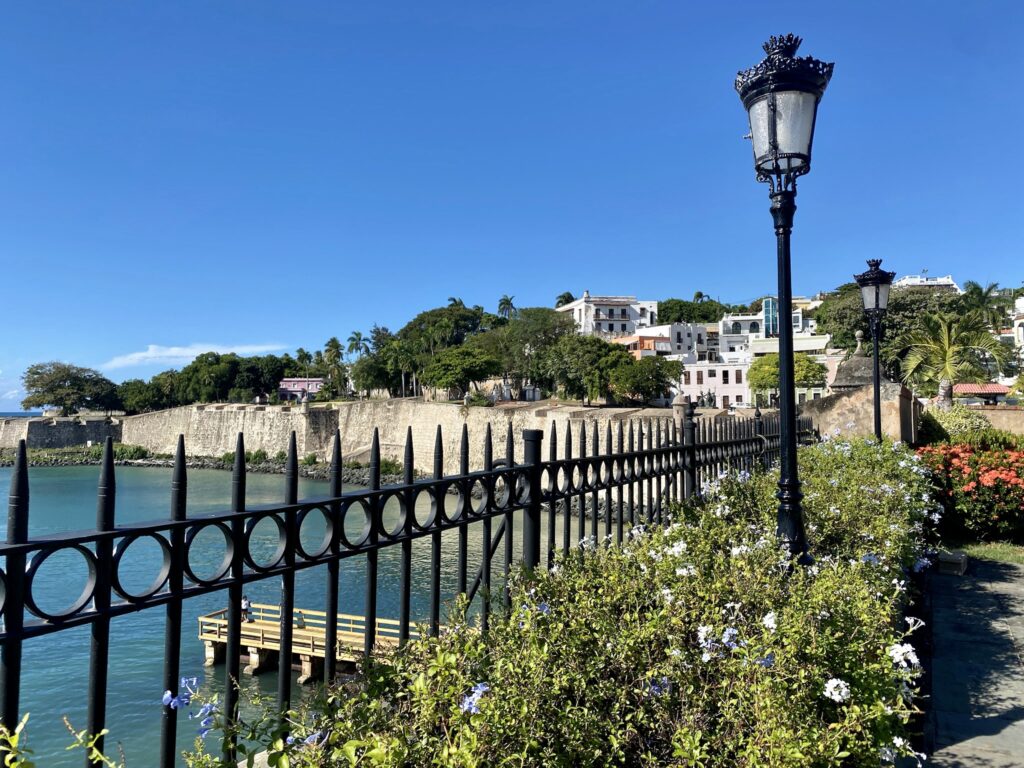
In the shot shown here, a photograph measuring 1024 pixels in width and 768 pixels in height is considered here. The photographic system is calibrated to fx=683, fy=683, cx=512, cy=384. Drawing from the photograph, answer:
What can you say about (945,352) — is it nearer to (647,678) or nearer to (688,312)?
(647,678)

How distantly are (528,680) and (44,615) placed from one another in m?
1.17

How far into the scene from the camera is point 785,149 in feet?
13.2

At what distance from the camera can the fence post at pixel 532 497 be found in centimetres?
317

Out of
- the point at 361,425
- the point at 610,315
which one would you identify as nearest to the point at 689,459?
the point at 361,425

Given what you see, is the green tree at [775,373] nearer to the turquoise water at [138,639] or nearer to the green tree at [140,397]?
the turquoise water at [138,639]

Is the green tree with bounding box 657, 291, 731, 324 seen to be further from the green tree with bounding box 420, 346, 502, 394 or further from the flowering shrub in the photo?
the flowering shrub

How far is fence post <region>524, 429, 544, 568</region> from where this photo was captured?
3.17 m

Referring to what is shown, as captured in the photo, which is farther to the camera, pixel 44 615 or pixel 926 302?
pixel 926 302

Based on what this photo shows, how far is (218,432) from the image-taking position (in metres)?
56.6

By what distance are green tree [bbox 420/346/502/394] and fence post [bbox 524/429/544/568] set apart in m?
48.7

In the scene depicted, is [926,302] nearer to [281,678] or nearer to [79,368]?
[281,678]

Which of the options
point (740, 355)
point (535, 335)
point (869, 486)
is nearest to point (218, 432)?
point (535, 335)

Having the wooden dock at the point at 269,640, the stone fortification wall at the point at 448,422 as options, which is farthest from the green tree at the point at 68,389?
the wooden dock at the point at 269,640

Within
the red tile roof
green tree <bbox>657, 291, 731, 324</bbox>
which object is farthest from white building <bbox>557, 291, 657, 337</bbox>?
the red tile roof
